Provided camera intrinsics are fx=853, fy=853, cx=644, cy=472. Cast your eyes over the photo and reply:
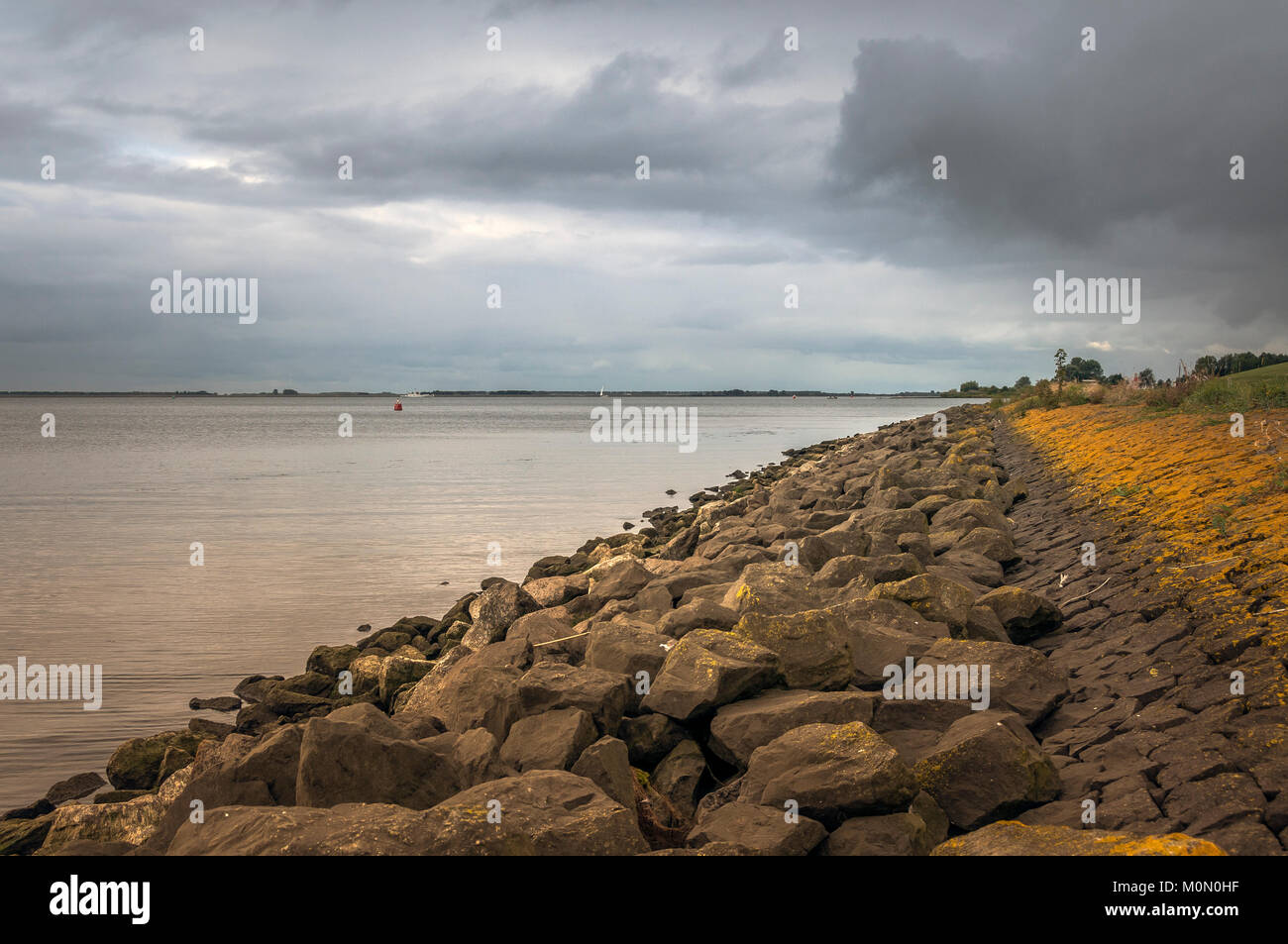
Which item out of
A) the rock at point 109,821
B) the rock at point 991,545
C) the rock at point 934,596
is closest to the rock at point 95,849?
the rock at point 109,821

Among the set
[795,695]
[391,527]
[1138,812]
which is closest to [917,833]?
[1138,812]

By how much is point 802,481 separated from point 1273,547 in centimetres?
1354

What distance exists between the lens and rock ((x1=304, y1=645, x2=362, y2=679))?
394 inches

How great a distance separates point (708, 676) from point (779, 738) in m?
0.89

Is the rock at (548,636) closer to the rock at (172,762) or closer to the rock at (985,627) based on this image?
the rock at (172,762)

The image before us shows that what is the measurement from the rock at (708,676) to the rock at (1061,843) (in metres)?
1.99

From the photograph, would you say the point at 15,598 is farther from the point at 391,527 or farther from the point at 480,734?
the point at 480,734

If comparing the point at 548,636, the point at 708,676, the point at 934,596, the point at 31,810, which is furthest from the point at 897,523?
the point at 31,810

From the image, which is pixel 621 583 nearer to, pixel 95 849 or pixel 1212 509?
pixel 1212 509

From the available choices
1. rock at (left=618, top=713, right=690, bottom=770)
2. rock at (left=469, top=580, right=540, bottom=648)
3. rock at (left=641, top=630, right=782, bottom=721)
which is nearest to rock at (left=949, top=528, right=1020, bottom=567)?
rock at (left=641, top=630, right=782, bottom=721)

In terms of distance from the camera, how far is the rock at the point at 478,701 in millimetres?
5980

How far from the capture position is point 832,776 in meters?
4.52

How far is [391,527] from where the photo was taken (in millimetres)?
21375
